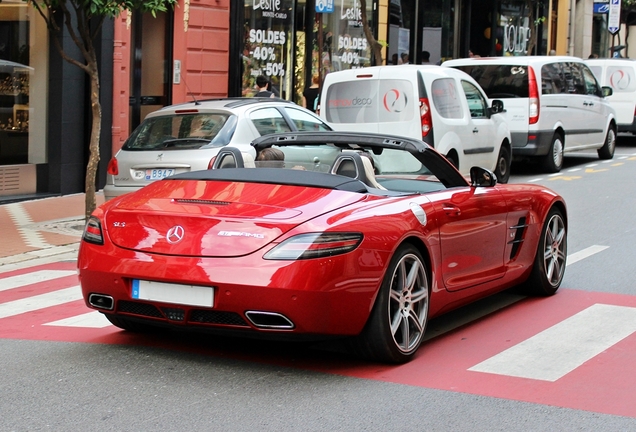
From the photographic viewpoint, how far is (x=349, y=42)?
25844 mm

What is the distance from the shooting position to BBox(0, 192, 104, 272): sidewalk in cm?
1094

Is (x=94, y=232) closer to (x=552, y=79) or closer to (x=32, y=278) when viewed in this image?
(x=32, y=278)

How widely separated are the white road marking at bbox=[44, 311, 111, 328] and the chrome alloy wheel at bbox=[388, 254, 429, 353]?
2115 millimetres

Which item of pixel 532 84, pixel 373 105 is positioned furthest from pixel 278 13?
pixel 373 105

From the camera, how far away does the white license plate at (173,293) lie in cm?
572

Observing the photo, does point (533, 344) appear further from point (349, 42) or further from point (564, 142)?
point (349, 42)

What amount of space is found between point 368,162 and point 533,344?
1.54m

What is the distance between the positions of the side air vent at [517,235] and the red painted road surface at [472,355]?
1.43 ft

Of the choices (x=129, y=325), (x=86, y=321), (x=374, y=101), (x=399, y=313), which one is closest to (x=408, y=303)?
Answer: (x=399, y=313)

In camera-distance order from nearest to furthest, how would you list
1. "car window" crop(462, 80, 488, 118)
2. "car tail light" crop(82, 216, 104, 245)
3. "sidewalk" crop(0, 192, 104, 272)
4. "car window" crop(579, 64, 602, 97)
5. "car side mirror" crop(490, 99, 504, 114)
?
1. "car tail light" crop(82, 216, 104, 245)
2. "sidewalk" crop(0, 192, 104, 272)
3. "car window" crop(462, 80, 488, 118)
4. "car side mirror" crop(490, 99, 504, 114)
5. "car window" crop(579, 64, 602, 97)

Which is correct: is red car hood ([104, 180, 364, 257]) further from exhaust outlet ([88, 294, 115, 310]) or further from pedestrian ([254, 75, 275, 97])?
pedestrian ([254, 75, 275, 97])

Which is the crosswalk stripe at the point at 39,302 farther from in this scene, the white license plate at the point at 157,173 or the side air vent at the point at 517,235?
the side air vent at the point at 517,235

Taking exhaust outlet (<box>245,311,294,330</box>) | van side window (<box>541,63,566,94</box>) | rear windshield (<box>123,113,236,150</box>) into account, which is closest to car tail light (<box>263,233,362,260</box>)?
exhaust outlet (<box>245,311,294,330</box>)

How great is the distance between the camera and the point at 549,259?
8.52 metres
